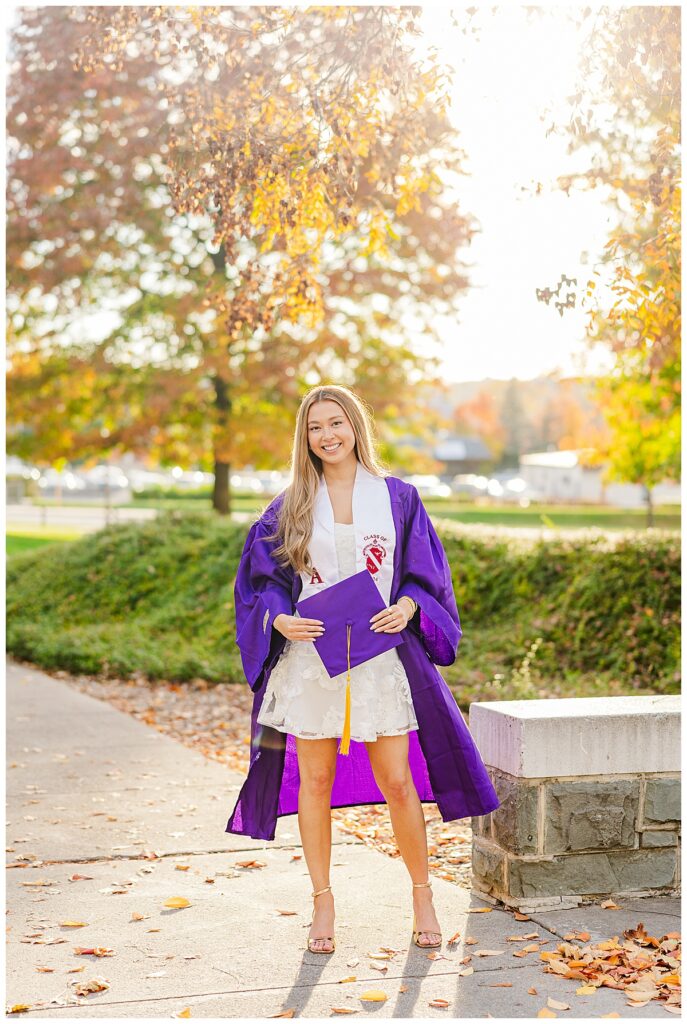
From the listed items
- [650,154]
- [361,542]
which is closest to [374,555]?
[361,542]

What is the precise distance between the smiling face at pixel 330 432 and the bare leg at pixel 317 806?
3.42 ft

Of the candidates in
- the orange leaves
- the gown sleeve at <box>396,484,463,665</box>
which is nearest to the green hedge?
the orange leaves

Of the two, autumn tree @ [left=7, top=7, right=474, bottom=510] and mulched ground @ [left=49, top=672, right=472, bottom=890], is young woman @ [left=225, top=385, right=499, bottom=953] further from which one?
autumn tree @ [left=7, top=7, right=474, bottom=510]

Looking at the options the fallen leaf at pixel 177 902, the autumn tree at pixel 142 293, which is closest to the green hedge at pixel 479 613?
the autumn tree at pixel 142 293

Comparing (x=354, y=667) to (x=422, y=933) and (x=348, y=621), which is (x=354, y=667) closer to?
(x=348, y=621)

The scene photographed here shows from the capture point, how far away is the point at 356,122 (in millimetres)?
6477

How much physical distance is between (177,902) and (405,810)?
111 cm

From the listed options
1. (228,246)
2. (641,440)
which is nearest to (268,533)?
(228,246)

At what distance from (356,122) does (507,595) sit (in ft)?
18.1

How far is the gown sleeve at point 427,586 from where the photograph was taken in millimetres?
4422

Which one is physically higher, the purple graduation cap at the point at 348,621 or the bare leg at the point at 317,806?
the purple graduation cap at the point at 348,621

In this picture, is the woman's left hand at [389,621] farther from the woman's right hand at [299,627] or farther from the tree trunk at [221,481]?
the tree trunk at [221,481]

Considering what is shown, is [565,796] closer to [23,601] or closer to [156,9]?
[156,9]

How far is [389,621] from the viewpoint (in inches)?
169
